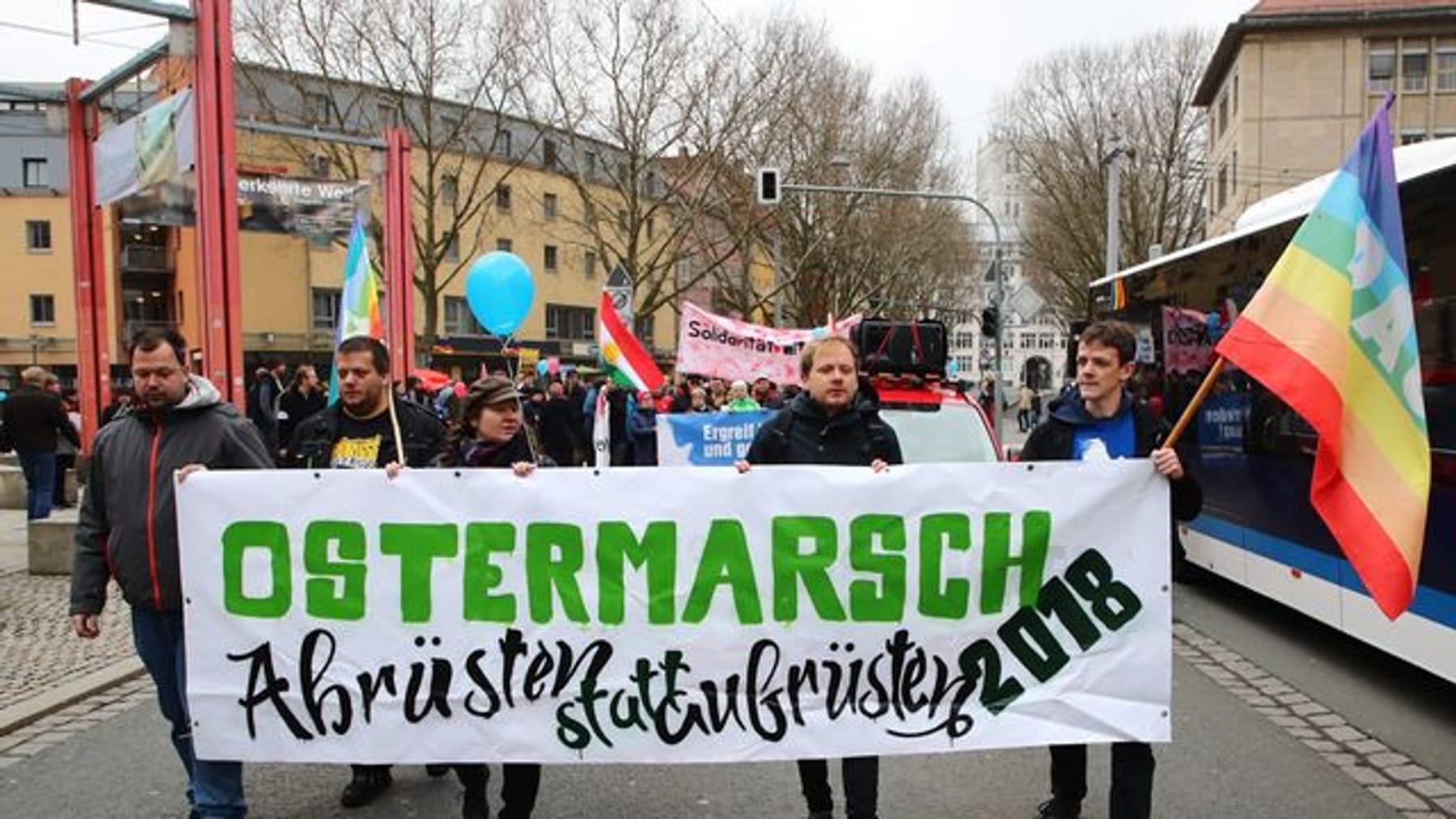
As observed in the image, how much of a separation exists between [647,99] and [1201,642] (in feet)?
92.2

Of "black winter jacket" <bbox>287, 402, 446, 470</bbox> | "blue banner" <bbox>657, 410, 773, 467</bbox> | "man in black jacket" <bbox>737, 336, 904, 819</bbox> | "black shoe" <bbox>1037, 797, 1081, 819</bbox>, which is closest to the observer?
"man in black jacket" <bbox>737, 336, 904, 819</bbox>

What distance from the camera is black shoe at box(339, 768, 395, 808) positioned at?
4715mm

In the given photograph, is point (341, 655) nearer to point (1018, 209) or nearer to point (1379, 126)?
point (1379, 126)

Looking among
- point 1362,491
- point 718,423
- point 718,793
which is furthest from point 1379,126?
point 718,423

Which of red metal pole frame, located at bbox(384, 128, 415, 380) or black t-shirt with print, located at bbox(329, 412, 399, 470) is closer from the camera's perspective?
black t-shirt with print, located at bbox(329, 412, 399, 470)

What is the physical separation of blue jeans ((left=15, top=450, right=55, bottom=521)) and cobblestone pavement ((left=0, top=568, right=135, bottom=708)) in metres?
3.90

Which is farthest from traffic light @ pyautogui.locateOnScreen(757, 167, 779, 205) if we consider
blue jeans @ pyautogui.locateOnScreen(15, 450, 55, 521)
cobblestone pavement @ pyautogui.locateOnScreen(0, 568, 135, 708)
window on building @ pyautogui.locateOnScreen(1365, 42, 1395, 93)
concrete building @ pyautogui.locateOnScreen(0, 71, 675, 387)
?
window on building @ pyautogui.locateOnScreen(1365, 42, 1395, 93)

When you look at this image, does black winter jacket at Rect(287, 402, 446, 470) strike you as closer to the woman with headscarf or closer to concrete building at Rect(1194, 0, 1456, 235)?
the woman with headscarf

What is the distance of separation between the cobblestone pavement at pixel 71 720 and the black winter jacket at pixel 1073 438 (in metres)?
4.73

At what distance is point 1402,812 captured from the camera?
4562 millimetres

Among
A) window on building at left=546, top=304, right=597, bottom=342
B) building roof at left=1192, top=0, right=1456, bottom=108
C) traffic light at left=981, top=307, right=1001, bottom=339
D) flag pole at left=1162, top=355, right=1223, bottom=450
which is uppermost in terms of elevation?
building roof at left=1192, top=0, right=1456, bottom=108

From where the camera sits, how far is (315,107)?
3447 cm

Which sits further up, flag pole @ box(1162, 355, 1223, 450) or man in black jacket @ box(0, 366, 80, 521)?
flag pole @ box(1162, 355, 1223, 450)

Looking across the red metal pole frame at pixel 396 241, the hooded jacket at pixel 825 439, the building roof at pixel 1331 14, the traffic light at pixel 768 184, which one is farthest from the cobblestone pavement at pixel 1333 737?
the building roof at pixel 1331 14
